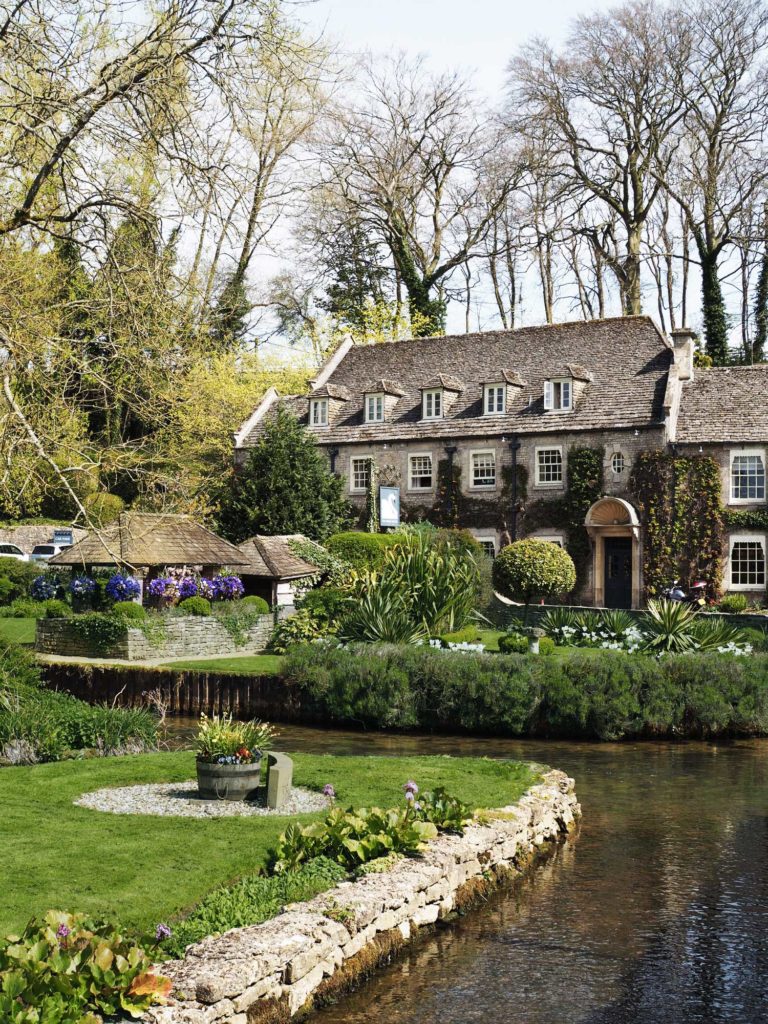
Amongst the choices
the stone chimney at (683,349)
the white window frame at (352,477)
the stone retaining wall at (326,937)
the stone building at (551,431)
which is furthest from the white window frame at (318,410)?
the stone retaining wall at (326,937)

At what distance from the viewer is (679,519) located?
36.8 m

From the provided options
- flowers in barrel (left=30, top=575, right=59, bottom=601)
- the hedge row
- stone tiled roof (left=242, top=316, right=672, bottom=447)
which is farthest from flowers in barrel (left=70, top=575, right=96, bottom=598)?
stone tiled roof (left=242, top=316, right=672, bottom=447)

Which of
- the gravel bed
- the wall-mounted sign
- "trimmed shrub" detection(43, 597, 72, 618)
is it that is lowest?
the gravel bed

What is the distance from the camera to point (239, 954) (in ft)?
26.0

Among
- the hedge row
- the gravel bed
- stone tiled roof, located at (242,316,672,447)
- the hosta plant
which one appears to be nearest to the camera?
the hosta plant

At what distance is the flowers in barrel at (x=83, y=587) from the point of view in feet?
93.6

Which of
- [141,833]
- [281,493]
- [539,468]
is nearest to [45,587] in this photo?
[281,493]

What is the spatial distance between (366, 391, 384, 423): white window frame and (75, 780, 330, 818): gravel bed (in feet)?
100

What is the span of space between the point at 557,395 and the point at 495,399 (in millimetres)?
2441

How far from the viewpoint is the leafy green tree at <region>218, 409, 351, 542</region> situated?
122ft

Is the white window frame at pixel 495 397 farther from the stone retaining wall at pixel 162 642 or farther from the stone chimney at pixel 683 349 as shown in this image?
the stone retaining wall at pixel 162 642

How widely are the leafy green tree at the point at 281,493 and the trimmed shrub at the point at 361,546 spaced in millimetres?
5096

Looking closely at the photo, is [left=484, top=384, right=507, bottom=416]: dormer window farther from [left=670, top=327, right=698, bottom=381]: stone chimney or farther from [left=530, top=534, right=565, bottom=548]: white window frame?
[left=670, top=327, right=698, bottom=381]: stone chimney

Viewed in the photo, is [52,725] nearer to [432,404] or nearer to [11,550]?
[432,404]
